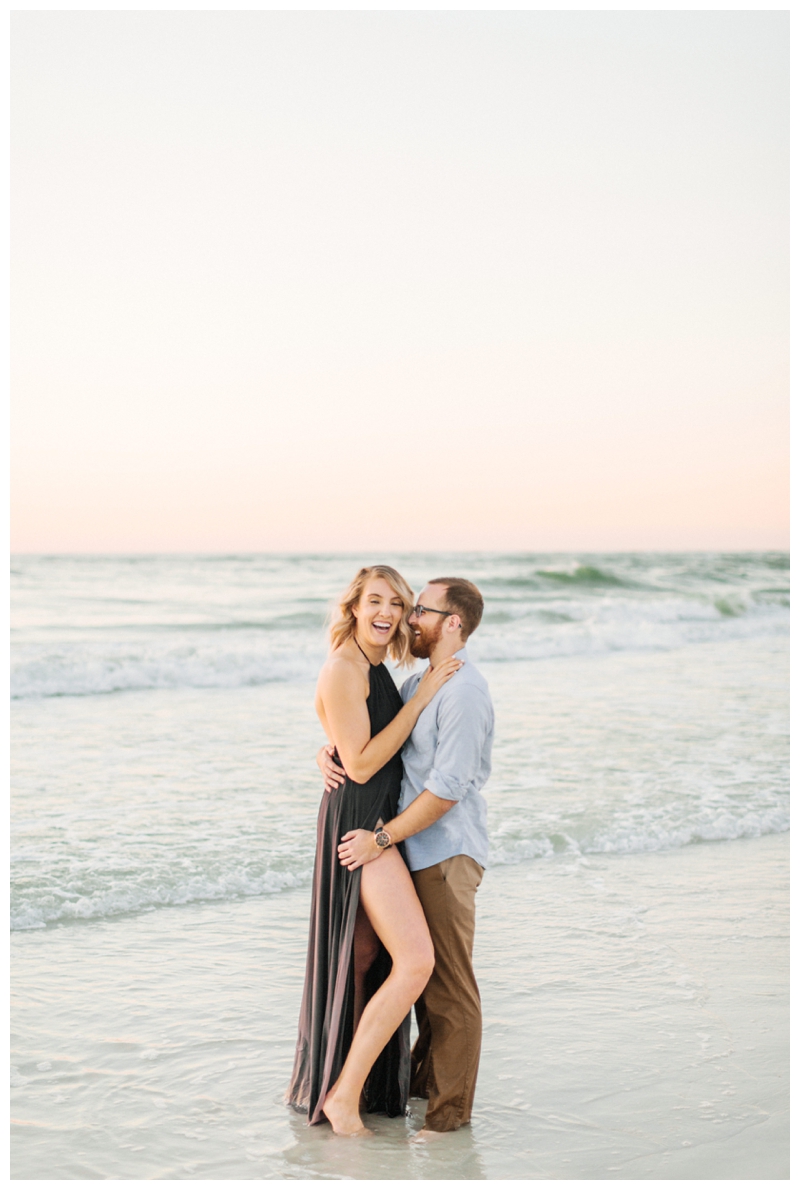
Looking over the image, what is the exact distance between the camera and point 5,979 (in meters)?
4.67

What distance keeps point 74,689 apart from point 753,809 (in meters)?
10.2

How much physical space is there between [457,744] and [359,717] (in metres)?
0.38

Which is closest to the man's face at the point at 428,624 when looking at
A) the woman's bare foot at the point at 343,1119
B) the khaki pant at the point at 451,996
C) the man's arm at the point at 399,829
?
the man's arm at the point at 399,829

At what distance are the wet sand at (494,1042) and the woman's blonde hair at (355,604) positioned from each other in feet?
6.00

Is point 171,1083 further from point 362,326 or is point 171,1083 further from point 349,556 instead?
point 349,556

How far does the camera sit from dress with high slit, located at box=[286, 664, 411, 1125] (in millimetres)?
3660

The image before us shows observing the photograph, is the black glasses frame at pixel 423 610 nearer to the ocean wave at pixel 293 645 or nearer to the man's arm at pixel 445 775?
the man's arm at pixel 445 775

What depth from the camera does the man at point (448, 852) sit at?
3596 mm

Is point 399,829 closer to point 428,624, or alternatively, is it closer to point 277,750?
point 428,624

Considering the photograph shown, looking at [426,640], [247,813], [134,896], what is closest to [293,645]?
[247,813]

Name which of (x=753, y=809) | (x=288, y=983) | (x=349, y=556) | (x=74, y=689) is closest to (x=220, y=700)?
(x=74, y=689)

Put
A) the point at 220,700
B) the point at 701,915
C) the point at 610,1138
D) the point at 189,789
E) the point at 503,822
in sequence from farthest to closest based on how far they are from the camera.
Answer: the point at 220,700, the point at 189,789, the point at 503,822, the point at 701,915, the point at 610,1138

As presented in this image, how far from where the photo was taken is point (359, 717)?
12.0ft

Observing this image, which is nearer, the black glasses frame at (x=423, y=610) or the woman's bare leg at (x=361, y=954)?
the woman's bare leg at (x=361, y=954)
